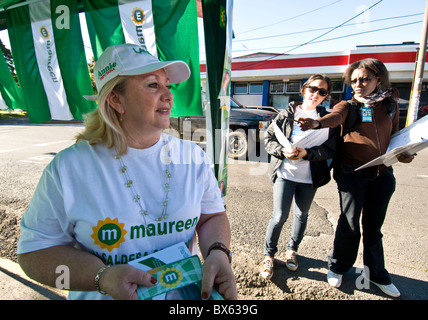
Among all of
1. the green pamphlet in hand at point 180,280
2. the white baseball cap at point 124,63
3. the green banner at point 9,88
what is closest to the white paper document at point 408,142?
the green pamphlet in hand at point 180,280

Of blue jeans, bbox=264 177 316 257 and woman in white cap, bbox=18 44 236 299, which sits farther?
blue jeans, bbox=264 177 316 257

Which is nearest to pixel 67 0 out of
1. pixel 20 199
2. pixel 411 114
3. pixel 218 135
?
pixel 218 135

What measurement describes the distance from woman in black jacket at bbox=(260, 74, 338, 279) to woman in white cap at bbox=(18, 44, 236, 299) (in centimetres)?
123

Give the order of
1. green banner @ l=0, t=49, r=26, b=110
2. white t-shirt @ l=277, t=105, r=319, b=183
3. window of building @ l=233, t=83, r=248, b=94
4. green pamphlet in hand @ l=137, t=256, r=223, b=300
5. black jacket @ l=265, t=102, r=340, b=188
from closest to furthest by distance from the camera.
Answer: green pamphlet in hand @ l=137, t=256, r=223, b=300 → black jacket @ l=265, t=102, r=340, b=188 → white t-shirt @ l=277, t=105, r=319, b=183 → green banner @ l=0, t=49, r=26, b=110 → window of building @ l=233, t=83, r=248, b=94

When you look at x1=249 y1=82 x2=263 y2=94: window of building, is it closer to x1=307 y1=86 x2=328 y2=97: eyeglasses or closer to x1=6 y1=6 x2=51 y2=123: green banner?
x1=307 y1=86 x2=328 y2=97: eyeglasses

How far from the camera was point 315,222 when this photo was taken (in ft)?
12.4

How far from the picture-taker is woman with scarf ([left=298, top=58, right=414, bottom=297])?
2.15m

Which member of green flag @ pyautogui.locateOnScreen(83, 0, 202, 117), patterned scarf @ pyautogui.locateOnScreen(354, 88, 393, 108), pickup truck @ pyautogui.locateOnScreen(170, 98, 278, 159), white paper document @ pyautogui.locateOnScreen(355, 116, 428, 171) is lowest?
pickup truck @ pyautogui.locateOnScreen(170, 98, 278, 159)

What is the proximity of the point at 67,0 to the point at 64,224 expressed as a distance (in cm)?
241

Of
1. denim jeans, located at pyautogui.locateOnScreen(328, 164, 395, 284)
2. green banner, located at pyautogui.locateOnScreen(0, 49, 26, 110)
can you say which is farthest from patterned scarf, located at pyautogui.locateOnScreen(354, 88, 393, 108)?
green banner, located at pyautogui.locateOnScreen(0, 49, 26, 110)

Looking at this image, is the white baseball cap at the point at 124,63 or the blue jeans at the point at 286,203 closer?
the white baseball cap at the point at 124,63

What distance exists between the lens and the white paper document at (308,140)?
241cm

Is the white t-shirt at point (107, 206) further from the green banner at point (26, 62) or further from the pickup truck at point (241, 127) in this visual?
the pickup truck at point (241, 127)
